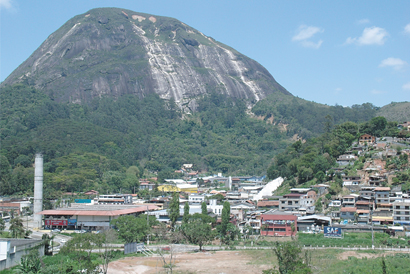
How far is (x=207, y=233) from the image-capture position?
50812mm

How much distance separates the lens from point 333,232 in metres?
53.1

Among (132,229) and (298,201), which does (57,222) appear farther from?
(298,201)

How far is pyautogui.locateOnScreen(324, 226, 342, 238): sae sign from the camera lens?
5266 centimetres

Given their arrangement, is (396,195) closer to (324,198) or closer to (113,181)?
(324,198)

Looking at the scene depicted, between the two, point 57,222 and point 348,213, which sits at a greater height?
A: point 348,213

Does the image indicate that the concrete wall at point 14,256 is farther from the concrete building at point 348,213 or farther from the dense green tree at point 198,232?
the concrete building at point 348,213

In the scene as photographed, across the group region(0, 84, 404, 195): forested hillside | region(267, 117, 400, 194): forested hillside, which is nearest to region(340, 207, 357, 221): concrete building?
region(267, 117, 400, 194): forested hillside

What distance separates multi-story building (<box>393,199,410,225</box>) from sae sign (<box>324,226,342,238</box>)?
8.17 m

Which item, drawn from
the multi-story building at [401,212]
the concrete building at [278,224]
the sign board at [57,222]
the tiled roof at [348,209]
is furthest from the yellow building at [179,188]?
the multi-story building at [401,212]

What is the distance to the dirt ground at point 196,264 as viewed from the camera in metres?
38.9

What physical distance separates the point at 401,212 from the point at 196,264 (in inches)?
1118

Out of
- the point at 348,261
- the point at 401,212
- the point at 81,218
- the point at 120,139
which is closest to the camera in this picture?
the point at 348,261

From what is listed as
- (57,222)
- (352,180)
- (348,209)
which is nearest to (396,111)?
(352,180)

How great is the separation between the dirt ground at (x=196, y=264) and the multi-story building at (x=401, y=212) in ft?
70.6
